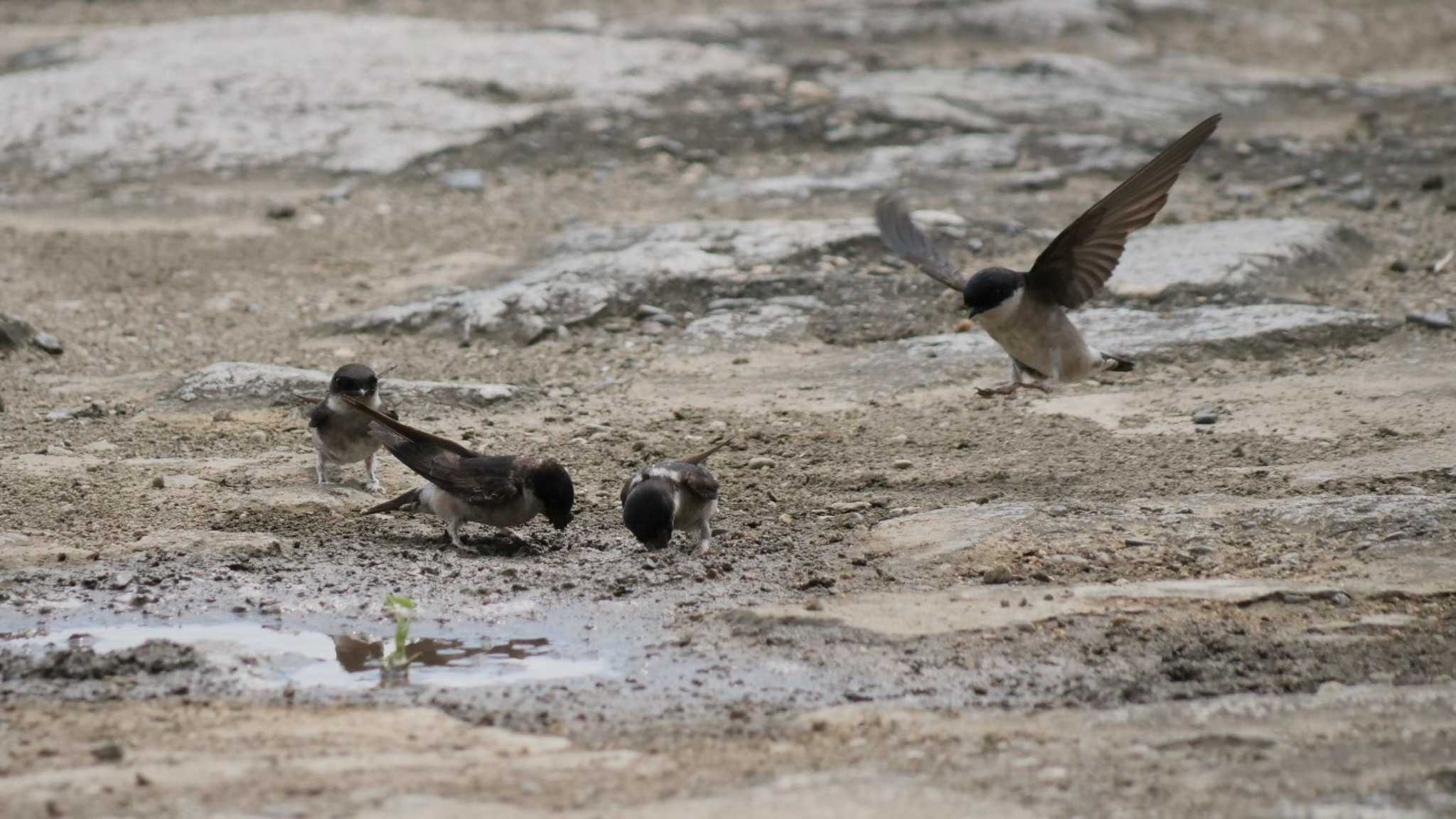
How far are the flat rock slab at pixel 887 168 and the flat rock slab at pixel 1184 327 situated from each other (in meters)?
2.25

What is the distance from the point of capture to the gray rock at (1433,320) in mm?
7613

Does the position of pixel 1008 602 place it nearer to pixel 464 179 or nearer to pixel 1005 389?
pixel 1005 389

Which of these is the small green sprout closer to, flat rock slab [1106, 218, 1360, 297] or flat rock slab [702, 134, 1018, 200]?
flat rock slab [1106, 218, 1360, 297]

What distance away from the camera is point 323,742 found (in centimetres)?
396

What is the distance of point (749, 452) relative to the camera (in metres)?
6.74

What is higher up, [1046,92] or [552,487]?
[1046,92]

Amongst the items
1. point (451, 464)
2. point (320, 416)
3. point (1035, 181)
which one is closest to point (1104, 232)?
point (451, 464)

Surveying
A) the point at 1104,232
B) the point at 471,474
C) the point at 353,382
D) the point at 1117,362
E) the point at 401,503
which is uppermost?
the point at 1104,232

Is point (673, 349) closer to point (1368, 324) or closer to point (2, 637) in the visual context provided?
point (1368, 324)

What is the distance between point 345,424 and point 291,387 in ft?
3.76

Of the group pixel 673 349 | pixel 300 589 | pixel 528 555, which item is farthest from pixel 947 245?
pixel 300 589

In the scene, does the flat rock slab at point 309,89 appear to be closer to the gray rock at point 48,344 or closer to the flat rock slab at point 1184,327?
the gray rock at point 48,344

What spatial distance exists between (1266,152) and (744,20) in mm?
4726

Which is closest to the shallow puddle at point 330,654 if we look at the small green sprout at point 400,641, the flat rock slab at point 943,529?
Answer: the small green sprout at point 400,641
